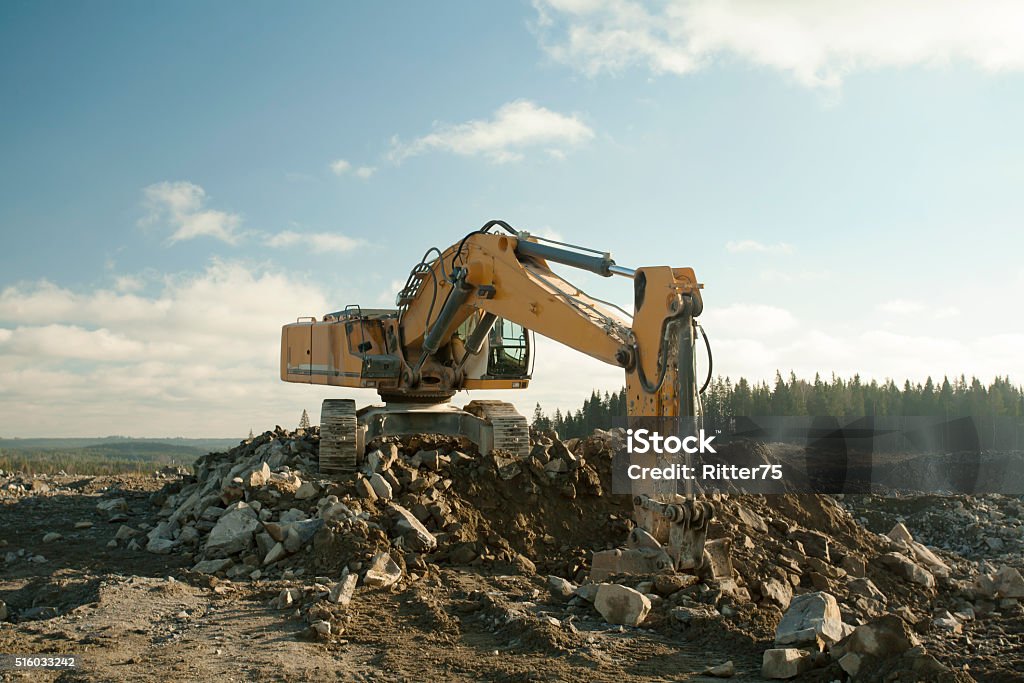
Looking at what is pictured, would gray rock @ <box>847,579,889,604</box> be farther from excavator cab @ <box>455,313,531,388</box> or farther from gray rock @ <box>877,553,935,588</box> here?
excavator cab @ <box>455,313,531,388</box>

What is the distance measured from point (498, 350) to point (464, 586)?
5.14 metres

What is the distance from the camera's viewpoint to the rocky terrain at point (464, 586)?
6.62m

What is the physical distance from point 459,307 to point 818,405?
4180cm

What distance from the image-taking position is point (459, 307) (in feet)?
39.8

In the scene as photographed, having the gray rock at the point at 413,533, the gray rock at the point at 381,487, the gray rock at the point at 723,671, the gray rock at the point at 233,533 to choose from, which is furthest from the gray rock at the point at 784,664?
the gray rock at the point at 233,533

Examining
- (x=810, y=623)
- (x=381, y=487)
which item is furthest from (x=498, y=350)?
(x=810, y=623)

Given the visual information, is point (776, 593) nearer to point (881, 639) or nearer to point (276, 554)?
point (881, 639)

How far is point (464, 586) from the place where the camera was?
9.09m

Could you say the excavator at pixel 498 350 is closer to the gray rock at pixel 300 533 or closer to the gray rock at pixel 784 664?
the gray rock at pixel 784 664

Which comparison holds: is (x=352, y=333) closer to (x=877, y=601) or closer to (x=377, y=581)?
(x=377, y=581)

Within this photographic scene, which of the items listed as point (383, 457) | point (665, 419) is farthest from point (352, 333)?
point (665, 419)

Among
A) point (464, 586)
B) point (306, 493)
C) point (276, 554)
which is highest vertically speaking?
point (306, 493)

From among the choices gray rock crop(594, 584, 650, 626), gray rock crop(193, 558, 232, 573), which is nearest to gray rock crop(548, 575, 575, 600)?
gray rock crop(594, 584, 650, 626)

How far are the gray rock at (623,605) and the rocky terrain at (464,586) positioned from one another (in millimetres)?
18
